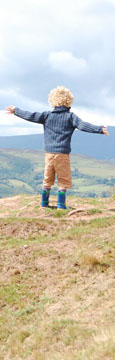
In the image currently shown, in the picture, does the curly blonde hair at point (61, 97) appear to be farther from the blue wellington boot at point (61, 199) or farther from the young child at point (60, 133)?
the blue wellington boot at point (61, 199)

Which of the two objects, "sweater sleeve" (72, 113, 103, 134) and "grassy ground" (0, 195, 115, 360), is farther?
"sweater sleeve" (72, 113, 103, 134)

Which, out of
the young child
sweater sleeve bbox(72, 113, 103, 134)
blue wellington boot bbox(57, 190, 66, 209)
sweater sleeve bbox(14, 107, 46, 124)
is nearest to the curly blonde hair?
the young child

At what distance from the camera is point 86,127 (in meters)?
11.5

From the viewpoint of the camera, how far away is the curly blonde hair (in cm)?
1195

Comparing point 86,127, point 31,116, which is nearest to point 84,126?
point 86,127

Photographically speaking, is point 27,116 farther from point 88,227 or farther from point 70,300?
point 70,300

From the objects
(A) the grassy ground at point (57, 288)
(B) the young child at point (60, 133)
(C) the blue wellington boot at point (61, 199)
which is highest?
(B) the young child at point (60, 133)

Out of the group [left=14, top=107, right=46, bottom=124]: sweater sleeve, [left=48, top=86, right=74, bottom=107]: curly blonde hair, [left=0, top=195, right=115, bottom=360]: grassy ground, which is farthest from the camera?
[left=14, top=107, right=46, bottom=124]: sweater sleeve

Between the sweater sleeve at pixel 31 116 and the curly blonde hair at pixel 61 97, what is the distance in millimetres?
676

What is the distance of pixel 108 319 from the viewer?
471cm

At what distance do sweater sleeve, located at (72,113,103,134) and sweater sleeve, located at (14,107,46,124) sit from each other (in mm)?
1226

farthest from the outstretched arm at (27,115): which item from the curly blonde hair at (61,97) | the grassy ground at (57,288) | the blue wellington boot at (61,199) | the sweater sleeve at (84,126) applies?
the grassy ground at (57,288)

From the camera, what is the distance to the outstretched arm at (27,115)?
12.6 m

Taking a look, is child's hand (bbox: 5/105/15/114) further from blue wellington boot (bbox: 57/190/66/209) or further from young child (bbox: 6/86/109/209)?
blue wellington boot (bbox: 57/190/66/209)
